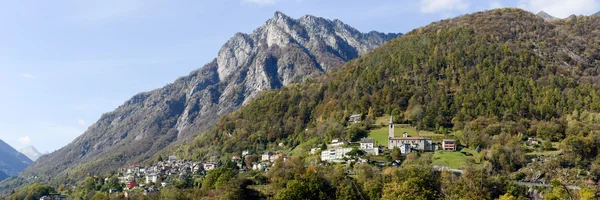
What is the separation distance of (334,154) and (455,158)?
23.4 metres

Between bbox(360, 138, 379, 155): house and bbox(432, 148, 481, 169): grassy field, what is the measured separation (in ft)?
38.1

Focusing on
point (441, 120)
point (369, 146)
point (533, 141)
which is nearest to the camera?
point (533, 141)

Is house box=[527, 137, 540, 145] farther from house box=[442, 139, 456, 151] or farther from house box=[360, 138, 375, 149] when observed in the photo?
house box=[360, 138, 375, 149]

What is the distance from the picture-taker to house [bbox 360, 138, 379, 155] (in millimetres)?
92556

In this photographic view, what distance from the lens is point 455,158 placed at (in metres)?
82.1

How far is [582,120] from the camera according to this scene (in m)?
95.4

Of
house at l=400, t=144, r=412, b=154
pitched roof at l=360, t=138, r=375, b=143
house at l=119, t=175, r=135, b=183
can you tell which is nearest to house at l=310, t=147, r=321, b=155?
pitched roof at l=360, t=138, r=375, b=143

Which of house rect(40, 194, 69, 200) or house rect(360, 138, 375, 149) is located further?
house rect(40, 194, 69, 200)

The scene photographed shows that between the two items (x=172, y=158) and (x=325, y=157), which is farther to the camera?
(x=172, y=158)

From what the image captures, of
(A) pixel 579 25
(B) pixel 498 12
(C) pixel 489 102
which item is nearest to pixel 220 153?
(C) pixel 489 102

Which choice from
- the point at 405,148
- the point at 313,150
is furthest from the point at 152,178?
the point at 405,148

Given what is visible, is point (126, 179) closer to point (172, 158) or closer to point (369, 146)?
point (172, 158)

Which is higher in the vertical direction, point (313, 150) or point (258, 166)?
point (313, 150)

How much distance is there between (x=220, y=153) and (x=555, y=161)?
82.9 meters
